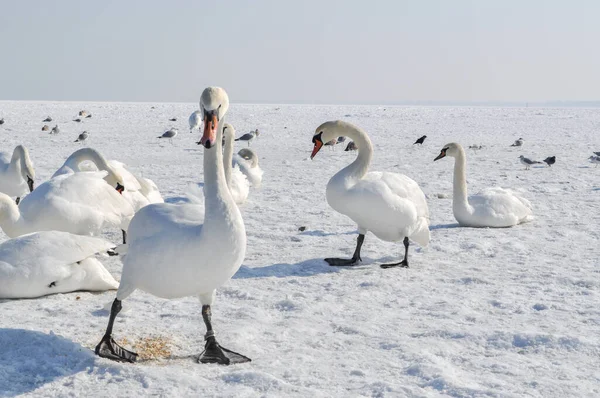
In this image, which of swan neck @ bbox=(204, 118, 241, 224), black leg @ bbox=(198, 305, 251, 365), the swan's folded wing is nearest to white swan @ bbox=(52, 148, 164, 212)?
the swan's folded wing

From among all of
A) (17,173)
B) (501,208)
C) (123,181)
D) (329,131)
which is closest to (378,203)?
(329,131)

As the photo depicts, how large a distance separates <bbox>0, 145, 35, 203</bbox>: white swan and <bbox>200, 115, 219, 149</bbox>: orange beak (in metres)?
6.92

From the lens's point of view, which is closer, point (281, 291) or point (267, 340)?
point (267, 340)

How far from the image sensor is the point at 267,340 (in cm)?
427

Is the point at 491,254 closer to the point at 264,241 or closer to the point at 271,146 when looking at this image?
the point at 264,241

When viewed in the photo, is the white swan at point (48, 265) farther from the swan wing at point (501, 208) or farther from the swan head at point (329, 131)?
the swan wing at point (501, 208)

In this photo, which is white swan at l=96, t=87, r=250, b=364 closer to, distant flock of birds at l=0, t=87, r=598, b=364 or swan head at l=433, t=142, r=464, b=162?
distant flock of birds at l=0, t=87, r=598, b=364

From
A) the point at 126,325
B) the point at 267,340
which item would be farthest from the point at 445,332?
the point at 126,325

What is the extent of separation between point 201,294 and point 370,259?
10.4 feet

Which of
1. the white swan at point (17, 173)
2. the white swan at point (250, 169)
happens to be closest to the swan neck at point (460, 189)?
the white swan at point (250, 169)

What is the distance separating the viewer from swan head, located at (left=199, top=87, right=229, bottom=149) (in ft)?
10.7

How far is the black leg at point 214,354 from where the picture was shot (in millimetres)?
3811

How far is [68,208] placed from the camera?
6.12 m

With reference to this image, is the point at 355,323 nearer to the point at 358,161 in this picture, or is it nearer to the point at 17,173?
the point at 358,161
